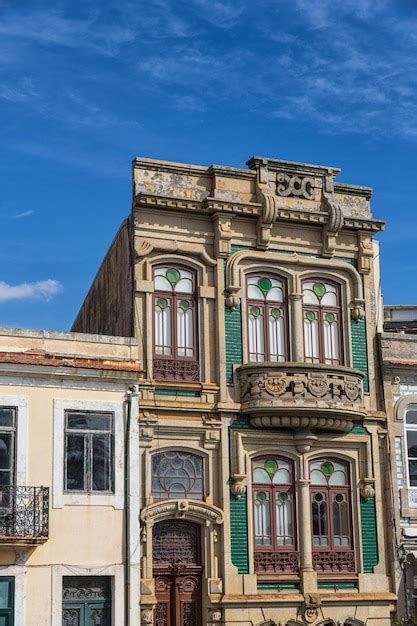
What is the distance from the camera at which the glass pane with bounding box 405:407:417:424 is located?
2728cm

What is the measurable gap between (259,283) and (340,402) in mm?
3508

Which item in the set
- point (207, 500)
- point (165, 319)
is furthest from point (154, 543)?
point (165, 319)

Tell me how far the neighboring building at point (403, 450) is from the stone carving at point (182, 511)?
15.3 feet

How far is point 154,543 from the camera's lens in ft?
79.5

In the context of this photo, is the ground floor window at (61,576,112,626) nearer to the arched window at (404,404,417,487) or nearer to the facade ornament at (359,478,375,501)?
the facade ornament at (359,478,375,501)

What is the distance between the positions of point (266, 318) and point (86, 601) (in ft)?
26.3

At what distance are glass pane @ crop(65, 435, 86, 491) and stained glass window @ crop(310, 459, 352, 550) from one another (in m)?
5.89

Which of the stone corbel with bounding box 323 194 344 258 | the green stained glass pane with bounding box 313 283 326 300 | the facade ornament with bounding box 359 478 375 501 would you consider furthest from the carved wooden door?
the stone corbel with bounding box 323 194 344 258

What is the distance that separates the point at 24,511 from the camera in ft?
71.8

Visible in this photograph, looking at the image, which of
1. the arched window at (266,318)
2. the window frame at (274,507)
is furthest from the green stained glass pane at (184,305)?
the window frame at (274,507)

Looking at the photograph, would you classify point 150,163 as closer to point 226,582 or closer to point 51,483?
point 51,483

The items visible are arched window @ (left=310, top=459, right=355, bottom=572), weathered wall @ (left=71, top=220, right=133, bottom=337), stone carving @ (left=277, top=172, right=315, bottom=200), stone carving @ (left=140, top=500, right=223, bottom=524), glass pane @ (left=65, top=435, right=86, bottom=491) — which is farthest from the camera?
stone carving @ (left=277, top=172, right=315, bottom=200)

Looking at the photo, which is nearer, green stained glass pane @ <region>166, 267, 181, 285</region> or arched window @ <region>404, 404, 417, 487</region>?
green stained glass pane @ <region>166, 267, 181, 285</region>

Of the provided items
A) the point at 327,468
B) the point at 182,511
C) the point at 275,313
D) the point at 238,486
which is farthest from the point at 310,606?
the point at 275,313
